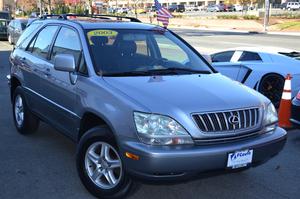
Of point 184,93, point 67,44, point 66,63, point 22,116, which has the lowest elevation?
point 22,116

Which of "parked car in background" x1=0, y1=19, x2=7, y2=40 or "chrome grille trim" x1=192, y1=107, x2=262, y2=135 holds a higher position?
"chrome grille trim" x1=192, y1=107, x2=262, y2=135

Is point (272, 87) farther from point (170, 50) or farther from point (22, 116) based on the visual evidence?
point (22, 116)

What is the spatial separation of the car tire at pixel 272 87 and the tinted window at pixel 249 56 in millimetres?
611

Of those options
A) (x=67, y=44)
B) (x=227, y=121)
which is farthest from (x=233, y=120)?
(x=67, y=44)

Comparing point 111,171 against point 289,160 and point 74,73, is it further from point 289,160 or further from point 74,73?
point 289,160

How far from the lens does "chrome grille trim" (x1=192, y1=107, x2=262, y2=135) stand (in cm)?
386

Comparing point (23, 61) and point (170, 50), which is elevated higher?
point (170, 50)

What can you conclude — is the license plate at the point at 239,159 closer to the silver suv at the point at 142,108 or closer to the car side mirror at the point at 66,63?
the silver suv at the point at 142,108

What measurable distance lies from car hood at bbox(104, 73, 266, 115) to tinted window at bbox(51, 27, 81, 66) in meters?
0.79

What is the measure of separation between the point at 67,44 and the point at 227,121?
2.30 m

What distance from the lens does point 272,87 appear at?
8.95 metres

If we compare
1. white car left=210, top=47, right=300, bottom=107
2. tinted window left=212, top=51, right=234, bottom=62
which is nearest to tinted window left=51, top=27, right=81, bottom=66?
white car left=210, top=47, right=300, bottom=107

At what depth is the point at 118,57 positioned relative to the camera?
492 cm

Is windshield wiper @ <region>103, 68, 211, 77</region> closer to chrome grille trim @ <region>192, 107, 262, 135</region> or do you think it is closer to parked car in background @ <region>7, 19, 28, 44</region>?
chrome grille trim @ <region>192, 107, 262, 135</region>
